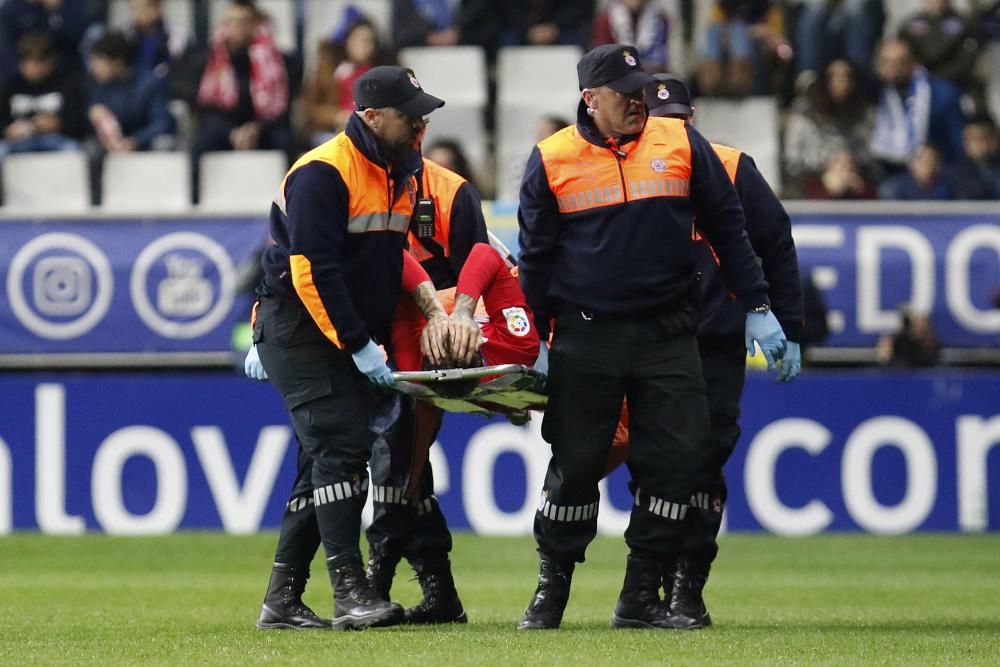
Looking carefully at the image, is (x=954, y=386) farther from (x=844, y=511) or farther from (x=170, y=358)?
(x=170, y=358)

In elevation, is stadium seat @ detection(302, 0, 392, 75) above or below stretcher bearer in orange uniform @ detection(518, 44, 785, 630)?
above

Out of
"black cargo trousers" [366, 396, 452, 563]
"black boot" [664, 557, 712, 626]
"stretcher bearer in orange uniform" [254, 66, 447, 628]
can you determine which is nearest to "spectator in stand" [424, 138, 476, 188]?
"black cargo trousers" [366, 396, 452, 563]

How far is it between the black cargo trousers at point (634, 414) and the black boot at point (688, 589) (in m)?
0.48

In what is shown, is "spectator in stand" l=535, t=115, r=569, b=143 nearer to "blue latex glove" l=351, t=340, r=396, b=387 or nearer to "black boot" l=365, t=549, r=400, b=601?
"black boot" l=365, t=549, r=400, b=601

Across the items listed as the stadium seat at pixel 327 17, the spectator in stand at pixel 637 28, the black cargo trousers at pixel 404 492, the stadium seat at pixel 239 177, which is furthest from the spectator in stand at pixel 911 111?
the black cargo trousers at pixel 404 492

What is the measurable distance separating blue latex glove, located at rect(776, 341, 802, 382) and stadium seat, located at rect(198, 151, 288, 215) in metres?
8.16

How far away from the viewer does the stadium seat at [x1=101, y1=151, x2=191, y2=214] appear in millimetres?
15922

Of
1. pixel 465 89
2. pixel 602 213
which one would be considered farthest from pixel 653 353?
pixel 465 89

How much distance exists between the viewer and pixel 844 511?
1345 cm

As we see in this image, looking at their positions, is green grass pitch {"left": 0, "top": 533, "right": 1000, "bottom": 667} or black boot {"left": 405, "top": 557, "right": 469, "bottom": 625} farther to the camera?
black boot {"left": 405, "top": 557, "right": 469, "bottom": 625}

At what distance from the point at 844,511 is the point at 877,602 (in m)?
3.98

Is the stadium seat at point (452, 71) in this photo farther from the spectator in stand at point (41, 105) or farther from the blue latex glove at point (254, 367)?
the blue latex glove at point (254, 367)

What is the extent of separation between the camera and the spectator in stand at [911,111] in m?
16.0

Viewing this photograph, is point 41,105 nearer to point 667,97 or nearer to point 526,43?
point 526,43
